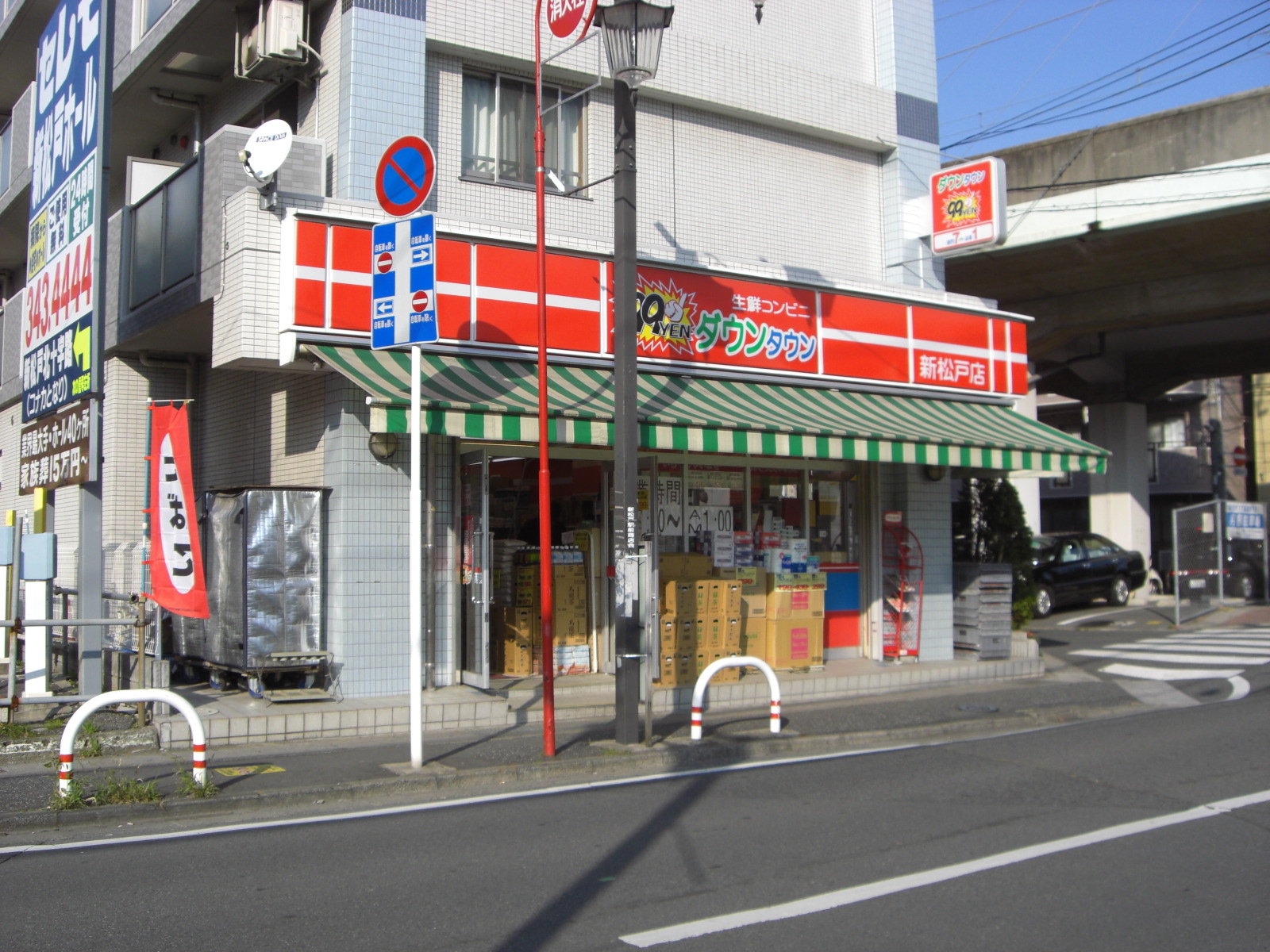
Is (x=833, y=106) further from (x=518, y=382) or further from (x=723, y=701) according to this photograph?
(x=723, y=701)

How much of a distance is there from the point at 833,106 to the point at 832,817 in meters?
10.9

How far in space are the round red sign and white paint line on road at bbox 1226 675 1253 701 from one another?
10317 mm

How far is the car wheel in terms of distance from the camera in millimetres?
22500

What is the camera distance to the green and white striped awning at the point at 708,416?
9742 millimetres

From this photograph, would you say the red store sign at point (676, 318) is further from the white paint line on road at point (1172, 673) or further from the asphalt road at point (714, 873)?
the asphalt road at point (714, 873)

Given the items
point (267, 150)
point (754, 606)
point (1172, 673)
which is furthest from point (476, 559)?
point (1172, 673)

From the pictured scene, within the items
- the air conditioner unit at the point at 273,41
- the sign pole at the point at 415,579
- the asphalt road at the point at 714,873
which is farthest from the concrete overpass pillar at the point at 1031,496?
the sign pole at the point at 415,579

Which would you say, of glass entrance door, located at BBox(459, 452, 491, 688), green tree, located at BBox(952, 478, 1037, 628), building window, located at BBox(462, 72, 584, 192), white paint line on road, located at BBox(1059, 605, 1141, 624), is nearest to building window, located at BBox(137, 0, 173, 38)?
building window, located at BBox(462, 72, 584, 192)

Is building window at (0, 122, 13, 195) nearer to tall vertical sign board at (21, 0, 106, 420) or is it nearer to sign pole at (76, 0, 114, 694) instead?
tall vertical sign board at (21, 0, 106, 420)

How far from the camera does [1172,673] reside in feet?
48.3

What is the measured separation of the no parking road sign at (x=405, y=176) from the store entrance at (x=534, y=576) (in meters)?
3.58

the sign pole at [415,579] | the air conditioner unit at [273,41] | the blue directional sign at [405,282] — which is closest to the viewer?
the sign pole at [415,579]

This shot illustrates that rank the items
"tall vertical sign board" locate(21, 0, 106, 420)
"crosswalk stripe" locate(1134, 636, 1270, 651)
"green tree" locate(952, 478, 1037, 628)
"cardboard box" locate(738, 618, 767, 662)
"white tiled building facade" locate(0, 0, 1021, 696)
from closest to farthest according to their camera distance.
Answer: "tall vertical sign board" locate(21, 0, 106, 420)
"white tiled building facade" locate(0, 0, 1021, 696)
"cardboard box" locate(738, 618, 767, 662)
"crosswalk stripe" locate(1134, 636, 1270, 651)
"green tree" locate(952, 478, 1037, 628)

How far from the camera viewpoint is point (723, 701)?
38.9 feet
